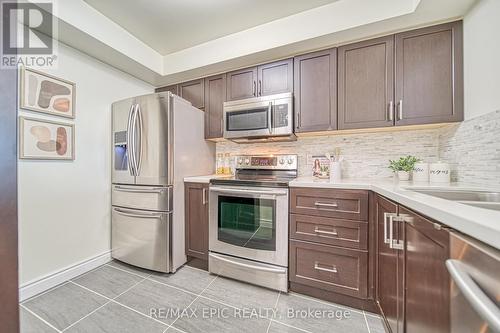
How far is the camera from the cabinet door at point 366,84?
1.71m

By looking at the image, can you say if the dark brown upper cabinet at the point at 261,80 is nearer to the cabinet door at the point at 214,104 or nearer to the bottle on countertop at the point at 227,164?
the cabinet door at the point at 214,104

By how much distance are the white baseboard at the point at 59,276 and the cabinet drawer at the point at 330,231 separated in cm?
207

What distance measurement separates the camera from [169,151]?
196 cm

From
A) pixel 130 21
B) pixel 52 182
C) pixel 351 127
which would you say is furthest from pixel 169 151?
pixel 351 127

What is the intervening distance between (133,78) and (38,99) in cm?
108

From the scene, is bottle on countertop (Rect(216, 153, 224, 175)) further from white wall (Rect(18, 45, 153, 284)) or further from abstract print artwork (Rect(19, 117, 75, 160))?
abstract print artwork (Rect(19, 117, 75, 160))

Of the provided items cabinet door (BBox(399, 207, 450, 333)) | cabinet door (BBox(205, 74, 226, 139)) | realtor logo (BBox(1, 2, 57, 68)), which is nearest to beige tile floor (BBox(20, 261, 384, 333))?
cabinet door (BBox(399, 207, 450, 333))

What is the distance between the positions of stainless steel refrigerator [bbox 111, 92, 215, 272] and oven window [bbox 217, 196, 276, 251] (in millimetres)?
505

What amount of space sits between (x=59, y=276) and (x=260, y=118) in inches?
94.1

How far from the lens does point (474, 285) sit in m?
0.46

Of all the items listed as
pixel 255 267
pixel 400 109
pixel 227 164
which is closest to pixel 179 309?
pixel 255 267

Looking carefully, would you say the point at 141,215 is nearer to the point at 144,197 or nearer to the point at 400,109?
the point at 144,197

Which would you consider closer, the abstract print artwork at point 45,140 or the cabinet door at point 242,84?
the abstract print artwork at point 45,140

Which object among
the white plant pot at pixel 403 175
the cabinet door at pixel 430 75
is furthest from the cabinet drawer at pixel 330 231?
the cabinet door at pixel 430 75
